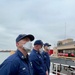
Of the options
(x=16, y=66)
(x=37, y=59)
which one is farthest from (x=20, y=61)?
(x=37, y=59)

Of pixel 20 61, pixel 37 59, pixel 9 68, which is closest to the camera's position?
pixel 9 68

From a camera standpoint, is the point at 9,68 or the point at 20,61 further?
the point at 20,61

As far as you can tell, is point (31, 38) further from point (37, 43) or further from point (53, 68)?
point (53, 68)

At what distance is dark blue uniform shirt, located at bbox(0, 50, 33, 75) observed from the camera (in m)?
3.04

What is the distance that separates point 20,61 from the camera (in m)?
3.17

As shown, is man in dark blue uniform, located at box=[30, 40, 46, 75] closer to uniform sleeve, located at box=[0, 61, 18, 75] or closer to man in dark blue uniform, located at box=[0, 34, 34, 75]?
man in dark blue uniform, located at box=[0, 34, 34, 75]

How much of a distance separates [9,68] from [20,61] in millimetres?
198

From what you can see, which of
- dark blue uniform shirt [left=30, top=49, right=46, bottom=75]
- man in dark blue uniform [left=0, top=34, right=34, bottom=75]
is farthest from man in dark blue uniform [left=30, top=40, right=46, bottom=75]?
man in dark blue uniform [left=0, top=34, right=34, bottom=75]

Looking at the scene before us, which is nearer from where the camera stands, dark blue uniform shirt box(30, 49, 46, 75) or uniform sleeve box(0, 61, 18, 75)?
uniform sleeve box(0, 61, 18, 75)

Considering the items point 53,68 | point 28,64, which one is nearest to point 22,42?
point 28,64

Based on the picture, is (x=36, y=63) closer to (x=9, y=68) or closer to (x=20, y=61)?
(x=20, y=61)

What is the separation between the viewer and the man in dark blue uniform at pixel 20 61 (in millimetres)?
3057

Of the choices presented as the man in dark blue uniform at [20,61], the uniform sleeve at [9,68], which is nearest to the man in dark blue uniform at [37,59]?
the man in dark blue uniform at [20,61]

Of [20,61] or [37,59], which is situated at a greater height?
[20,61]
